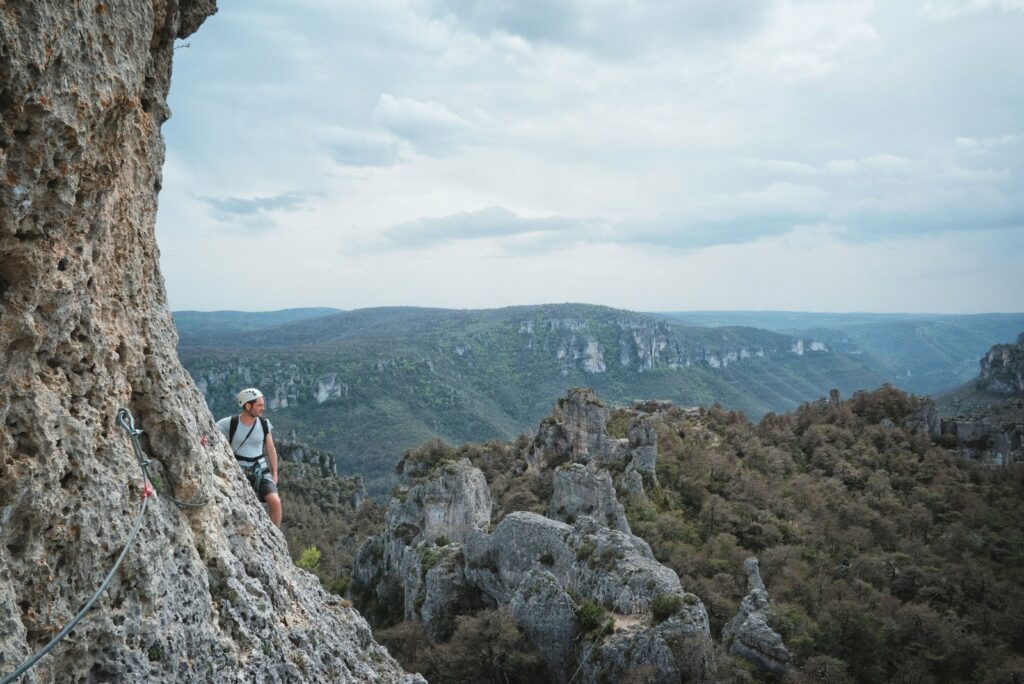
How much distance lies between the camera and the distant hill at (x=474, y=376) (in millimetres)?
114062

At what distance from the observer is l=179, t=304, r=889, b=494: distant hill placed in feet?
374

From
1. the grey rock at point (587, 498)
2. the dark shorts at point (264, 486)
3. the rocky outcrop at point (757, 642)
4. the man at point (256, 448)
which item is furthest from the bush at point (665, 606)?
the grey rock at point (587, 498)

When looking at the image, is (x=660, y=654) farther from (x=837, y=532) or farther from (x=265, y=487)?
(x=837, y=532)

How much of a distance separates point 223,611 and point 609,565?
13773 mm

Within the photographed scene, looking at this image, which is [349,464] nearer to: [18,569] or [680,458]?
[680,458]

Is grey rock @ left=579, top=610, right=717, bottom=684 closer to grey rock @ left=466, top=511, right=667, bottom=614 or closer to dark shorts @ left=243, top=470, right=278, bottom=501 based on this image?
grey rock @ left=466, top=511, right=667, bottom=614

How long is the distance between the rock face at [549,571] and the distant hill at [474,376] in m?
61.5

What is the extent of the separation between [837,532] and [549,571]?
25.3 metres

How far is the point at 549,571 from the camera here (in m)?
19.3

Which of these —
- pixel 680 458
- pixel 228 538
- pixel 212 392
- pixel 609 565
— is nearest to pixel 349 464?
pixel 212 392

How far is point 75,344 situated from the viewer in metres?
4.71

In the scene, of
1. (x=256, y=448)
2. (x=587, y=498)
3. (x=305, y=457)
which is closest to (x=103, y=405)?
(x=256, y=448)

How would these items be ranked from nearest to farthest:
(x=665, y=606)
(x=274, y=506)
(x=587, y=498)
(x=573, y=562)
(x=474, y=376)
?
(x=274, y=506)
(x=665, y=606)
(x=573, y=562)
(x=587, y=498)
(x=474, y=376)

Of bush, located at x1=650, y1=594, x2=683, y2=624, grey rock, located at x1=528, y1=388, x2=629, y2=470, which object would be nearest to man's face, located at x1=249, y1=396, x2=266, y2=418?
bush, located at x1=650, y1=594, x2=683, y2=624
